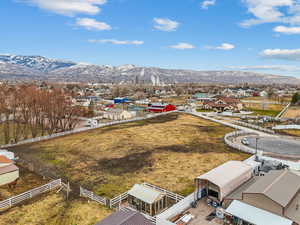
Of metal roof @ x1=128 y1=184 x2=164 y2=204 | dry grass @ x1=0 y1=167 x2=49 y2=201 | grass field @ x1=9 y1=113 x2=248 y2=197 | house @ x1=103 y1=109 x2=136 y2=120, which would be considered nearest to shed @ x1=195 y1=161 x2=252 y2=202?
grass field @ x1=9 y1=113 x2=248 y2=197

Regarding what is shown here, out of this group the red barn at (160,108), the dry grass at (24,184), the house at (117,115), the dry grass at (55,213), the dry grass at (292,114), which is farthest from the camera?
the red barn at (160,108)

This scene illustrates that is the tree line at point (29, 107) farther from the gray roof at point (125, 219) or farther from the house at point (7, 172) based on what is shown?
the gray roof at point (125, 219)

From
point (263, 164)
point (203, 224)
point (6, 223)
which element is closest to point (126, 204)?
point (203, 224)

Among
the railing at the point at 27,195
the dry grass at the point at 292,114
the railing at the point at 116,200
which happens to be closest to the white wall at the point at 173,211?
the railing at the point at 116,200

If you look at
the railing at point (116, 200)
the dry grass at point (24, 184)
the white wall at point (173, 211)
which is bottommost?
the dry grass at point (24, 184)

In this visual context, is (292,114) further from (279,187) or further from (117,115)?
(279,187)

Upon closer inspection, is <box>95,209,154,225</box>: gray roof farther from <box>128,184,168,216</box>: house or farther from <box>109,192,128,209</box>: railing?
<box>109,192,128,209</box>: railing

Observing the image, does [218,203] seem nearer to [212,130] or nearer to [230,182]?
[230,182]
